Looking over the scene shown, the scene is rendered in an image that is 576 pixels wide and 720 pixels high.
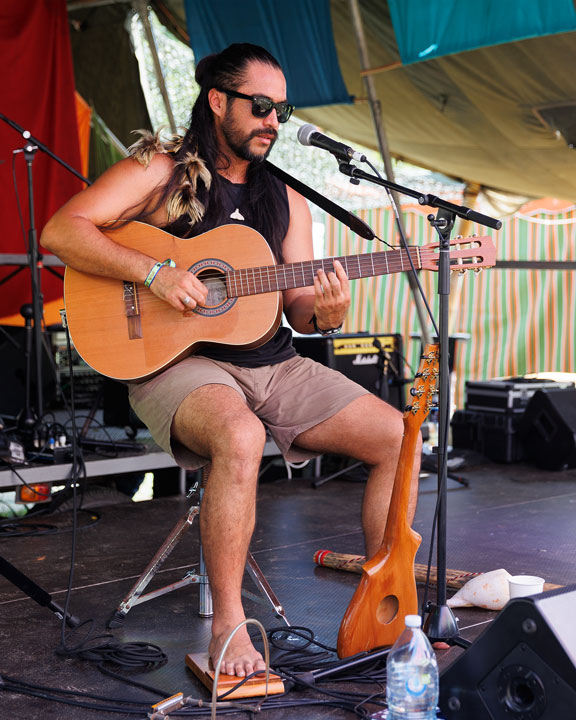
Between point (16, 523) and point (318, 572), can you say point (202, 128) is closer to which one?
point (318, 572)

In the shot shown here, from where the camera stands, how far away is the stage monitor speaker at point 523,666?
57.8 inches

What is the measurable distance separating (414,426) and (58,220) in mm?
1196

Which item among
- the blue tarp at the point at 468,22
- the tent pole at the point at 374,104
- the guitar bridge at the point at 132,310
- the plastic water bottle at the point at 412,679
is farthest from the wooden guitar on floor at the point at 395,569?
the tent pole at the point at 374,104

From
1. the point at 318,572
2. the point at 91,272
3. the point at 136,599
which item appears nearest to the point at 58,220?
the point at 91,272

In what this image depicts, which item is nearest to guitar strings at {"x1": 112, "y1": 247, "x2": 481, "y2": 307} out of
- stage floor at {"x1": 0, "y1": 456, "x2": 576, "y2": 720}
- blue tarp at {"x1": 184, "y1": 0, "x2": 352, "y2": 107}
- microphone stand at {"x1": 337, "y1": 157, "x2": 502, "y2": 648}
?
microphone stand at {"x1": 337, "y1": 157, "x2": 502, "y2": 648}

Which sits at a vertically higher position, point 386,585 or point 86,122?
point 86,122

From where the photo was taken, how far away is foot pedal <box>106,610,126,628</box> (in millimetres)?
2469

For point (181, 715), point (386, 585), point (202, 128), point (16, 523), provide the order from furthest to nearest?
1. point (16, 523)
2. point (202, 128)
3. point (386, 585)
4. point (181, 715)

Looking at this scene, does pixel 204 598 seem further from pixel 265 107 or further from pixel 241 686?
pixel 265 107

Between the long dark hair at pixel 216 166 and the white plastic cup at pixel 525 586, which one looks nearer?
the white plastic cup at pixel 525 586

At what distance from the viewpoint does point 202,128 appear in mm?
2615

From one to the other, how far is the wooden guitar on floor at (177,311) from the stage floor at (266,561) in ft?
2.68

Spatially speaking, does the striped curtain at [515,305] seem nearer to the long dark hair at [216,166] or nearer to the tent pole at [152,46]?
the tent pole at [152,46]

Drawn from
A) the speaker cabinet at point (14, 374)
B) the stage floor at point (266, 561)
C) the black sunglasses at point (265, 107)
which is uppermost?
the black sunglasses at point (265, 107)
